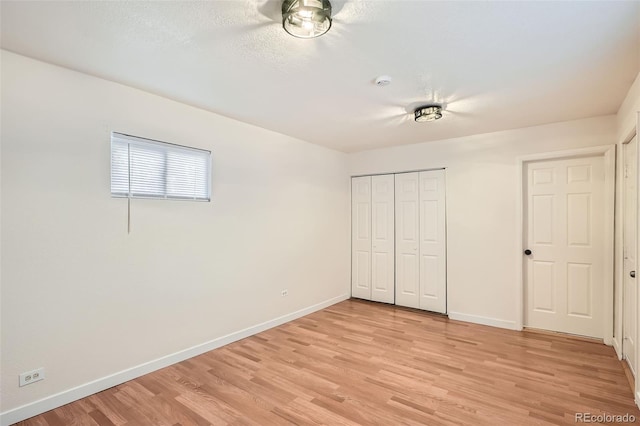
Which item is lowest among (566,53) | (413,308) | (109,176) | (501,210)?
(413,308)

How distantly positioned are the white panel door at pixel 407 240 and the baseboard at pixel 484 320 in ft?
1.94

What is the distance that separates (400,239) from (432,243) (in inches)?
20.3

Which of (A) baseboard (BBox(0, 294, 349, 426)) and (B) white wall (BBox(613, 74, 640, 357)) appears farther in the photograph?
(B) white wall (BBox(613, 74, 640, 357))

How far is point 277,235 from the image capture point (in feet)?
13.8

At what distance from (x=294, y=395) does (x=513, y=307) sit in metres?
3.06

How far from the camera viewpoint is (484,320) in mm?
4180

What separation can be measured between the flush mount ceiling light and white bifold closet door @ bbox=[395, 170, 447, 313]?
343 cm

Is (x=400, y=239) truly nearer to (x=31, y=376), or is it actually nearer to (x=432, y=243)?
(x=432, y=243)

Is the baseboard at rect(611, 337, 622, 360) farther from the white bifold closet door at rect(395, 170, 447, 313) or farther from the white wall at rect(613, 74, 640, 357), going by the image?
the white bifold closet door at rect(395, 170, 447, 313)

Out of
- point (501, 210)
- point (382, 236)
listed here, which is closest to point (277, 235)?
point (382, 236)

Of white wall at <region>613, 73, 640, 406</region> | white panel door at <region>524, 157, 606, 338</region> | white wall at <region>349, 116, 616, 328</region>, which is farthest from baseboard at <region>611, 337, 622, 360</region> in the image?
white wall at <region>349, 116, 616, 328</region>

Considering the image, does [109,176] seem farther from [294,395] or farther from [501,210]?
[501,210]

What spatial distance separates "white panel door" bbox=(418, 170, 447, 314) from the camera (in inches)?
182

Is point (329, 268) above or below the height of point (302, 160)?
below
